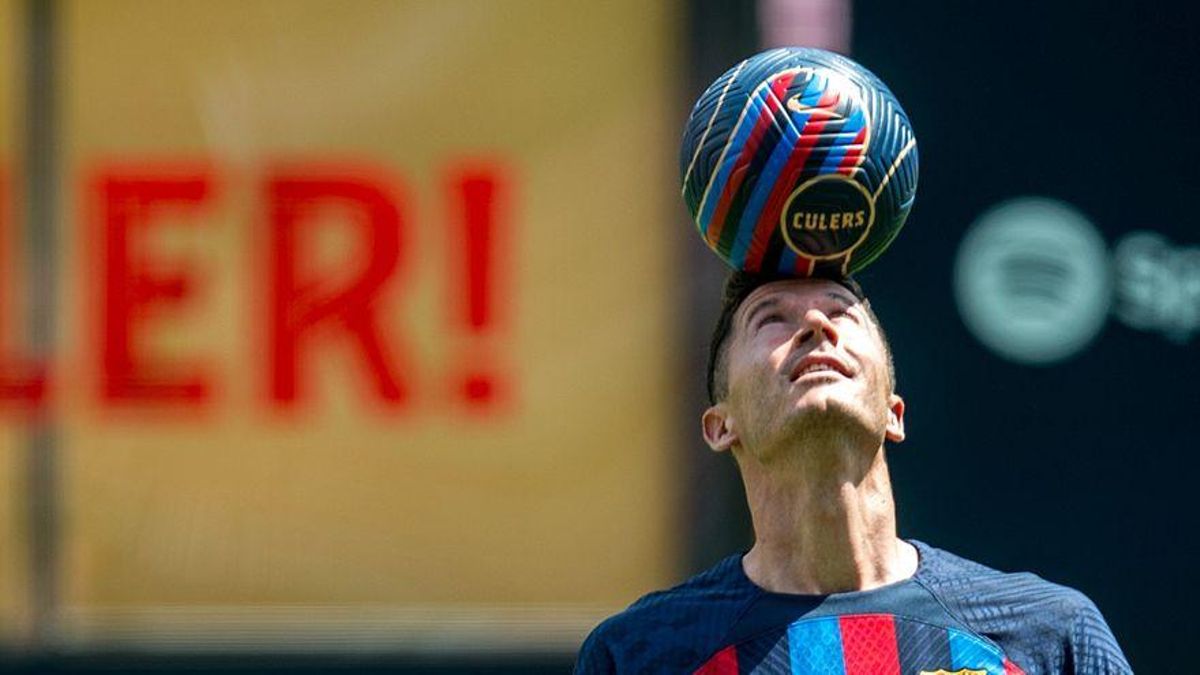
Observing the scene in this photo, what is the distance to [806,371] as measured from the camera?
3.99m

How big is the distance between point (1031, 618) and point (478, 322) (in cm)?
372

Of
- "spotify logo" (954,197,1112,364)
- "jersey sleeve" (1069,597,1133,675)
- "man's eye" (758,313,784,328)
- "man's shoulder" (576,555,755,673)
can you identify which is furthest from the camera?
"spotify logo" (954,197,1112,364)

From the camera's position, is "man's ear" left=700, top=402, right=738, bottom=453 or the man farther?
"man's ear" left=700, top=402, right=738, bottom=453

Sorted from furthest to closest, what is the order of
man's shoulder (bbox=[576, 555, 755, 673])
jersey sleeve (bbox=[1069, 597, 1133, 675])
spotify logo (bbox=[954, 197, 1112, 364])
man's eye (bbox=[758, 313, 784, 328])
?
spotify logo (bbox=[954, 197, 1112, 364]) → man's eye (bbox=[758, 313, 784, 328]) → man's shoulder (bbox=[576, 555, 755, 673]) → jersey sleeve (bbox=[1069, 597, 1133, 675])

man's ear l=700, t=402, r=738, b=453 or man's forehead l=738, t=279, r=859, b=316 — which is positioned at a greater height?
man's forehead l=738, t=279, r=859, b=316

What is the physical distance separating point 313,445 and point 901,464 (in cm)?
174

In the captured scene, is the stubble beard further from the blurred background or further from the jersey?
the blurred background

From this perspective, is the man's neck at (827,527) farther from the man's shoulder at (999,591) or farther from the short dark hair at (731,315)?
the short dark hair at (731,315)

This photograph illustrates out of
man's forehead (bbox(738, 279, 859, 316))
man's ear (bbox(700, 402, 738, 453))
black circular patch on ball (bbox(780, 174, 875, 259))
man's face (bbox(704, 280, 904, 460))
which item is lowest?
man's ear (bbox(700, 402, 738, 453))

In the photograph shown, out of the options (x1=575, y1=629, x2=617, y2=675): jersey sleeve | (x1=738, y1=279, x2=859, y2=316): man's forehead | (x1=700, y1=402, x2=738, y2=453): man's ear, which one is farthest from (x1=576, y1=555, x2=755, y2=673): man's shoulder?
(x1=738, y1=279, x2=859, y2=316): man's forehead

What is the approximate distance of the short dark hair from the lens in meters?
4.15

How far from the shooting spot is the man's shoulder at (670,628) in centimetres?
398

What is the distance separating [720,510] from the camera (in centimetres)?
744

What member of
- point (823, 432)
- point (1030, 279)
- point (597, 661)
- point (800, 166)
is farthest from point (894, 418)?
point (1030, 279)
